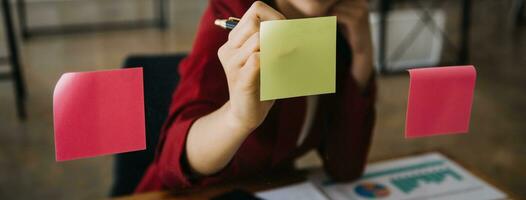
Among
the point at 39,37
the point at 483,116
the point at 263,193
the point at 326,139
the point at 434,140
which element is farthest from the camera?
the point at 39,37

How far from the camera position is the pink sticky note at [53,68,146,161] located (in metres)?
0.45

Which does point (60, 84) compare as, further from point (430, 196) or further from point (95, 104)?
point (430, 196)

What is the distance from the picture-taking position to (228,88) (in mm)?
536

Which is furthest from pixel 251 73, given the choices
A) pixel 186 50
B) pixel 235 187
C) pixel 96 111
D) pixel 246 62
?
pixel 186 50

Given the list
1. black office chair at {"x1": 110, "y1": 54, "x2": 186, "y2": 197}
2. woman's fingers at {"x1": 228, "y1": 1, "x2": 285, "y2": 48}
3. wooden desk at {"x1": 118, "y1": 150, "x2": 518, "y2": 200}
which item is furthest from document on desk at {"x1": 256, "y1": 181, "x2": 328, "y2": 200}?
woman's fingers at {"x1": 228, "y1": 1, "x2": 285, "y2": 48}

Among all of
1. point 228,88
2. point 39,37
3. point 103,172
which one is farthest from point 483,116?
point 39,37

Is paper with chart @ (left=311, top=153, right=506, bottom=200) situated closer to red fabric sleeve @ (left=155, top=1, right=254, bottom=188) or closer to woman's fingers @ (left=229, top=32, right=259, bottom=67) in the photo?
red fabric sleeve @ (left=155, top=1, right=254, bottom=188)

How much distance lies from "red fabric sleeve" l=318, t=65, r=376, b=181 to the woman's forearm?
Answer: 0.62 ft

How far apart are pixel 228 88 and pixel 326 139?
0.32 meters

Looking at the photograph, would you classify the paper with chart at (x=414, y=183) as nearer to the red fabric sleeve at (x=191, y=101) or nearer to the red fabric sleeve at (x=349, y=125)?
the red fabric sleeve at (x=349, y=125)

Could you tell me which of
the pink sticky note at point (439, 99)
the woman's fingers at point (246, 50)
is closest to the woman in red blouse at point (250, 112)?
the woman's fingers at point (246, 50)

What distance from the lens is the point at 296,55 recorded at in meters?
0.45

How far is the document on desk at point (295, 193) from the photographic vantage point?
2.25 ft

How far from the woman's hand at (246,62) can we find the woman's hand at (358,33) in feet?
0.60
